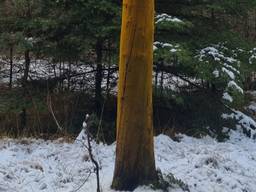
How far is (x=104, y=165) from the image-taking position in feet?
25.3

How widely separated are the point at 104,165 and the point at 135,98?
1745mm

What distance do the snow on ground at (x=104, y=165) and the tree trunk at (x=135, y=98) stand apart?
22cm

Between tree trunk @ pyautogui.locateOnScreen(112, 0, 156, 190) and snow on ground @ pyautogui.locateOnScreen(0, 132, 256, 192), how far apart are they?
22cm

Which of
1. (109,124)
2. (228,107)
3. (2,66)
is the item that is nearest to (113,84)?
(109,124)

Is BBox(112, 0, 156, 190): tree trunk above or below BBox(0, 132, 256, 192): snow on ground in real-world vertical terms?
above

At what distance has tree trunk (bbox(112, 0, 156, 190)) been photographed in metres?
6.24

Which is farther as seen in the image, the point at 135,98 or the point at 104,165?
the point at 104,165

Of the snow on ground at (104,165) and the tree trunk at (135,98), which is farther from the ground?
the tree trunk at (135,98)

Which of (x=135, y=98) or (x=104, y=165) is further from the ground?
(x=135, y=98)

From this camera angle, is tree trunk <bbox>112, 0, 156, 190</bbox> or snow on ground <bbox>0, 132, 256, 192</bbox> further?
snow on ground <bbox>0, 132, 256, 192</bbox>

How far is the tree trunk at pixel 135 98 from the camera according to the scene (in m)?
6.24

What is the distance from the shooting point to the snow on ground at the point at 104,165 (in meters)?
6.98

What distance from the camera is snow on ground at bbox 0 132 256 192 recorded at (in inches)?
275

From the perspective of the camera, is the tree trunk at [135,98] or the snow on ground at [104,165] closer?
the tree trunk at [135,98]
